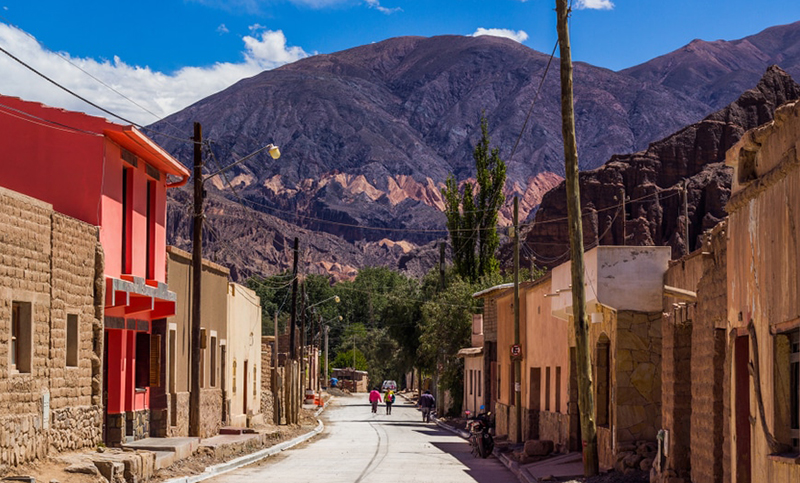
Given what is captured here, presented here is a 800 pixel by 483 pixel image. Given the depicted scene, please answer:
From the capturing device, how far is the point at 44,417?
19625 millimetres

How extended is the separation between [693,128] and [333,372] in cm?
5274

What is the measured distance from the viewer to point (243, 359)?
43.9m

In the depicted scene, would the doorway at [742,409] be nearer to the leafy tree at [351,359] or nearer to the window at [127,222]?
the window at [127,222]

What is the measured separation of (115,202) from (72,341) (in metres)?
4.62

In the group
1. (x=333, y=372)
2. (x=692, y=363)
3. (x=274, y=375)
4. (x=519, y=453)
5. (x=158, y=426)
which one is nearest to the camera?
(x=692, y=363)

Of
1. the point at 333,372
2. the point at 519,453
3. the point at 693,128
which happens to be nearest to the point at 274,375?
the point at 519,453

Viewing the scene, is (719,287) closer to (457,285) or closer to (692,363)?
(692,363)

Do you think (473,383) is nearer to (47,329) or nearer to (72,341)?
(72,341)

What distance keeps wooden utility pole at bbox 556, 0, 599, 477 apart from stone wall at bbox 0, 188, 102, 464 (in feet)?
31.2

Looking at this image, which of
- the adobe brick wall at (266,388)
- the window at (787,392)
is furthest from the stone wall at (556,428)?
the adobe brick wall at (266,388)

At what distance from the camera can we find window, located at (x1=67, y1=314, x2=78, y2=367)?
2186cm

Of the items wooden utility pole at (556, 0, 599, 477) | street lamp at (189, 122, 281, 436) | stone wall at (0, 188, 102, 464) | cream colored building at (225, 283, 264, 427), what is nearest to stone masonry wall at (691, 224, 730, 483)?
wooden utility pole at (556, 0, 599, 477)

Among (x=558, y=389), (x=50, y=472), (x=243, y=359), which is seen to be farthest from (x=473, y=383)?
(x=50, y=472)

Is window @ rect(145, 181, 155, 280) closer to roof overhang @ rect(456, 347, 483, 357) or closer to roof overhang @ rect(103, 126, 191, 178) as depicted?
roof overhang @ rect(103, 126, 191, 178)
